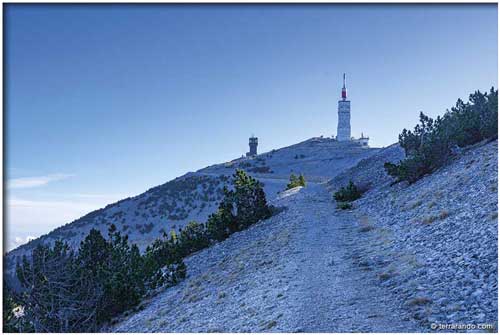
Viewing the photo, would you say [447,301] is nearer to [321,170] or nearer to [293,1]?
[293,1]

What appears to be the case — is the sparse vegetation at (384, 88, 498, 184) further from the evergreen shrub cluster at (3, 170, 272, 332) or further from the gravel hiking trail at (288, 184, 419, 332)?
the evergreen shrub cluster at (3, 170, 272, 332)

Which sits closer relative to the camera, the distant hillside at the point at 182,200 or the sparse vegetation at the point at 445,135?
the sparse vegetation at the point at 445,135

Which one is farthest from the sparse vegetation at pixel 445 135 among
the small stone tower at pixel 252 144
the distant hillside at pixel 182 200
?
the small stone tower at pixel 252 144

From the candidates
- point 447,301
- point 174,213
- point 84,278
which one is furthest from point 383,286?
point 174,213

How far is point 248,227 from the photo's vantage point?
26.6 meters

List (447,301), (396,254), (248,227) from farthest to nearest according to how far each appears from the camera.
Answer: (248,227)
(396,254)
(447,301)

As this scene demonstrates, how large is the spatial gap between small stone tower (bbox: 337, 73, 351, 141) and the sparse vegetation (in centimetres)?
6059

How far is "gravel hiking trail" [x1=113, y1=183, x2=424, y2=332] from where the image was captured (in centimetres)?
948

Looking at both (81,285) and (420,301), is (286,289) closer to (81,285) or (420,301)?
(420,301)

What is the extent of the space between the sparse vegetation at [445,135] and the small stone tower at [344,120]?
199 feet

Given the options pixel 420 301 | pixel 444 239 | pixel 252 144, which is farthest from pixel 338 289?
pixel 252 144

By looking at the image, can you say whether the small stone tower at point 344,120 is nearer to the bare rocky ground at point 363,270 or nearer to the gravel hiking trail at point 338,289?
the bare rocky ground at point 363,270

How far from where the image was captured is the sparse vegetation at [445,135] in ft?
84.1

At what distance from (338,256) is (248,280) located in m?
3.21
